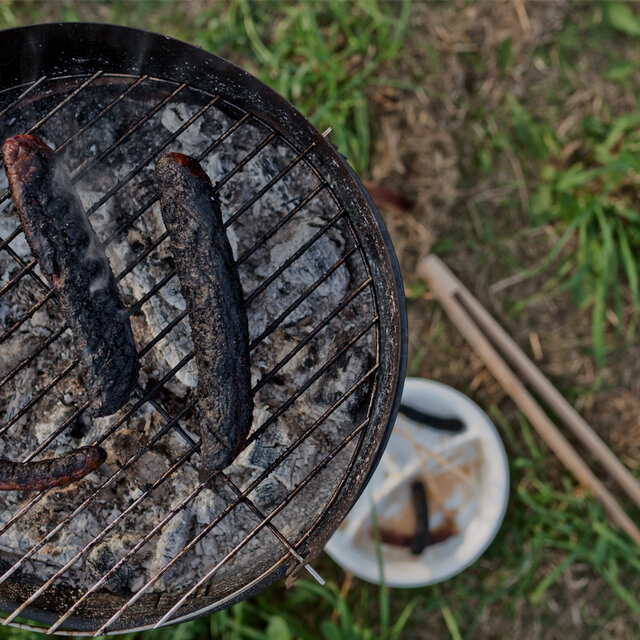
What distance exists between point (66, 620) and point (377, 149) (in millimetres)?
2684

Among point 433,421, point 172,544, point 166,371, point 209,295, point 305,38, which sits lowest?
point 433,421

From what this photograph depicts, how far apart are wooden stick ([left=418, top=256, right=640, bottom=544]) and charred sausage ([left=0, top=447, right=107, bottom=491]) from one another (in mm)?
2034

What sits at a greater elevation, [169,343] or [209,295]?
[209,295]

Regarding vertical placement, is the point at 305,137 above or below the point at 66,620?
above

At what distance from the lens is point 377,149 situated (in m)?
3.33

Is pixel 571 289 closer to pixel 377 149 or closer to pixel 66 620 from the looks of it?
pixel 377 149

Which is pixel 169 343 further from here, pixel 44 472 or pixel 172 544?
pixel 172 544

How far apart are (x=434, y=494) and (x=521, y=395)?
0.71 meters

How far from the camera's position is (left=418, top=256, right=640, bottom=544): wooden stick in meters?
3.15

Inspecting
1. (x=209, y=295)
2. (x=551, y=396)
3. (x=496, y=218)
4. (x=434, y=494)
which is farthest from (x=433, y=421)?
(x=209, y=295)

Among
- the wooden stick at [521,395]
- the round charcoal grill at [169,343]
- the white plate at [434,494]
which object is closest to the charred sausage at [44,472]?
the round charcoal grill at [169,343]

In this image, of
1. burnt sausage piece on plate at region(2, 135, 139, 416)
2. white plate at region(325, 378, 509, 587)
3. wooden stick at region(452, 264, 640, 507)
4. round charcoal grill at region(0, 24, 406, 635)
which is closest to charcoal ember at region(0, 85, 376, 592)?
round charcoal grill at region(0, 24, 406, 635)

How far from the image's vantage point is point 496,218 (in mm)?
3369

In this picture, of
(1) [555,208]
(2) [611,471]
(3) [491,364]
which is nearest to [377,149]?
(1) [555,208]
